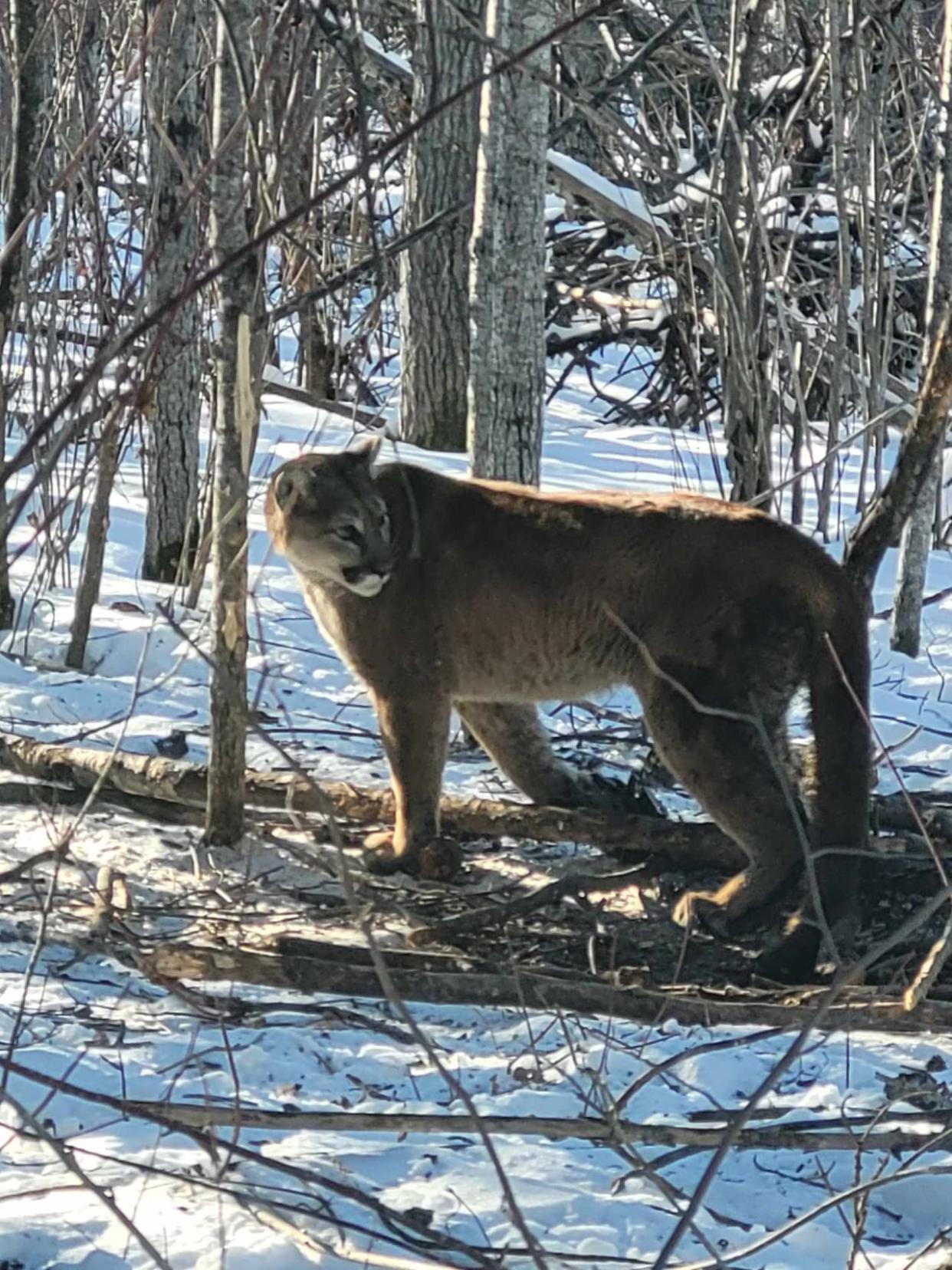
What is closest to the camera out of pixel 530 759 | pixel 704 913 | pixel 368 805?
pixel 704 913

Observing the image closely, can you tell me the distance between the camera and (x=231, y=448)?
487cm

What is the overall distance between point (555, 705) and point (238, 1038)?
3440 mm

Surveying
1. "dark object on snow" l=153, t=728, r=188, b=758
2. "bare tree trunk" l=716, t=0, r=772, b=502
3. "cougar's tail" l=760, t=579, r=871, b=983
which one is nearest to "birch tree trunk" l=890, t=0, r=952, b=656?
"bare tree trunk" l=716, t=0, r=772, b=502

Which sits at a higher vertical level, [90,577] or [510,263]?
[510,263]

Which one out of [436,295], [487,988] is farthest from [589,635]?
[436,295]

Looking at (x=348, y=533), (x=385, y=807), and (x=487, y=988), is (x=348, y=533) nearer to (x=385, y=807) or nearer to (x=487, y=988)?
(x=385, y=807)

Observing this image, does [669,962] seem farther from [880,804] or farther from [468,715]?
[468,715]

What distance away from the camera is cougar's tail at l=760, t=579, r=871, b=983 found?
190 inches

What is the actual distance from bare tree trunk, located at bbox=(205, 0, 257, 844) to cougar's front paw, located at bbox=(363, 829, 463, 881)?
50 cm

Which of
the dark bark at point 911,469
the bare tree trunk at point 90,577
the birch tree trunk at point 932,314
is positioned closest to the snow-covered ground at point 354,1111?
the bare tree trunk at point 90,577

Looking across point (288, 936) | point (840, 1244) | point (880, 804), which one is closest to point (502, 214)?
point (880, 804)

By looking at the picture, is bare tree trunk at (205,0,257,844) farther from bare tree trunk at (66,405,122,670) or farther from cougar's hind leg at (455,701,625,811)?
bare tree trunk at (66,405,122,670)

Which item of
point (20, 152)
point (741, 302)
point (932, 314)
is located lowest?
point (20, 152)

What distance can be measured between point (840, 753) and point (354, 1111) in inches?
81.1
